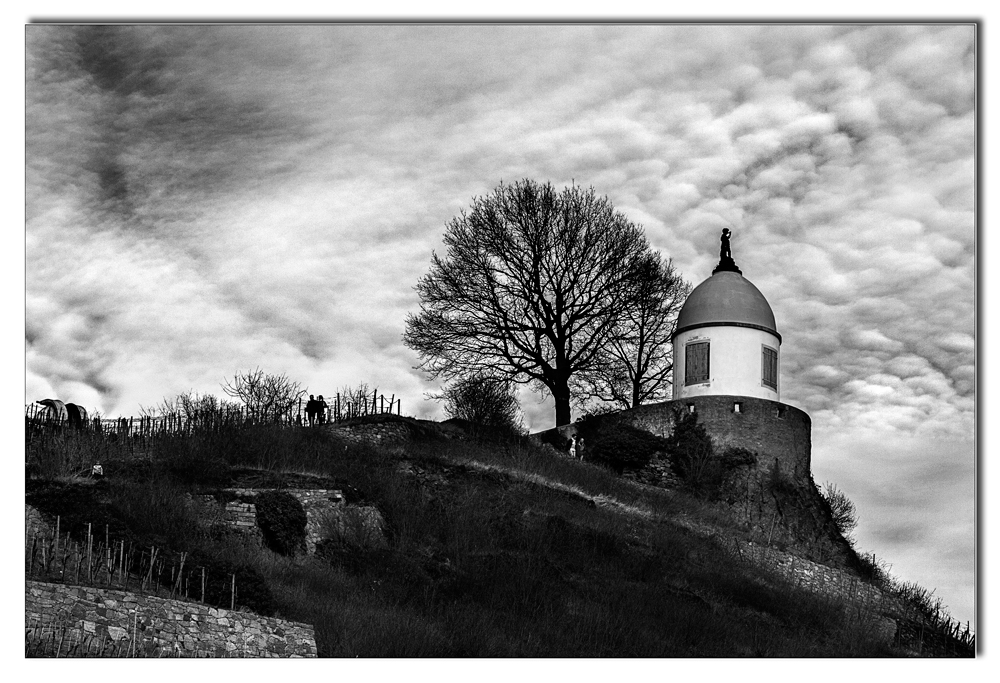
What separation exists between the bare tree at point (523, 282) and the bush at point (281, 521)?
14.6m

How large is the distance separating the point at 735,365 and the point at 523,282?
702cm

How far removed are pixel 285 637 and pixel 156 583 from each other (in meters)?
2.54

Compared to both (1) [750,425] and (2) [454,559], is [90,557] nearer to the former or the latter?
(2) [454,559]

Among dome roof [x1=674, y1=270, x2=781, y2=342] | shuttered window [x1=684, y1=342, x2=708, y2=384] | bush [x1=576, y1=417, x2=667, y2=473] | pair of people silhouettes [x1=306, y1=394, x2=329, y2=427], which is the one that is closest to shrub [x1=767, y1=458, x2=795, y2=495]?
bush [x1=576, y1=417, x2=667, y2=473]

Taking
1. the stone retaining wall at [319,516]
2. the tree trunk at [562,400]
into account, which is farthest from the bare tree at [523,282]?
the stone retaining wall at [319,516]

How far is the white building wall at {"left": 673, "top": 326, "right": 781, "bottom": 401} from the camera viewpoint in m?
35.2

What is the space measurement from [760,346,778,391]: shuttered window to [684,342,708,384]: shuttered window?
1.54 metres

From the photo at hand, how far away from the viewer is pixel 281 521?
2330 centimetres

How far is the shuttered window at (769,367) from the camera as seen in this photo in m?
35.5

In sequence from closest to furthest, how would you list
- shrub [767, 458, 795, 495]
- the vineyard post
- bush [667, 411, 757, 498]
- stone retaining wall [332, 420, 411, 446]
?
1. the vineyard post
2. stone retaining wall [332, 420, 411, 446]
3. bush [667, 411, 757, 498]
4. shrub [767, 458, 795, 495]

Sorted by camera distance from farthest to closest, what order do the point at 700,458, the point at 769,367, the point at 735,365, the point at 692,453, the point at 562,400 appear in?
the point at 562,400
the point at 769,367
the point at 735,365
the point at 692,453
the point at 700,458

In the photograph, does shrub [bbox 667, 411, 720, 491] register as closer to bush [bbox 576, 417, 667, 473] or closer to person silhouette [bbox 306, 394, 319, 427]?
bush [bbox 576, 417, 667, 473]

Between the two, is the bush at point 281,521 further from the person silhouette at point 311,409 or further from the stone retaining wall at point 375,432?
the person silhouette at point 311,409

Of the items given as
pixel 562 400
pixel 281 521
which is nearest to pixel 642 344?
pixel 562 400
